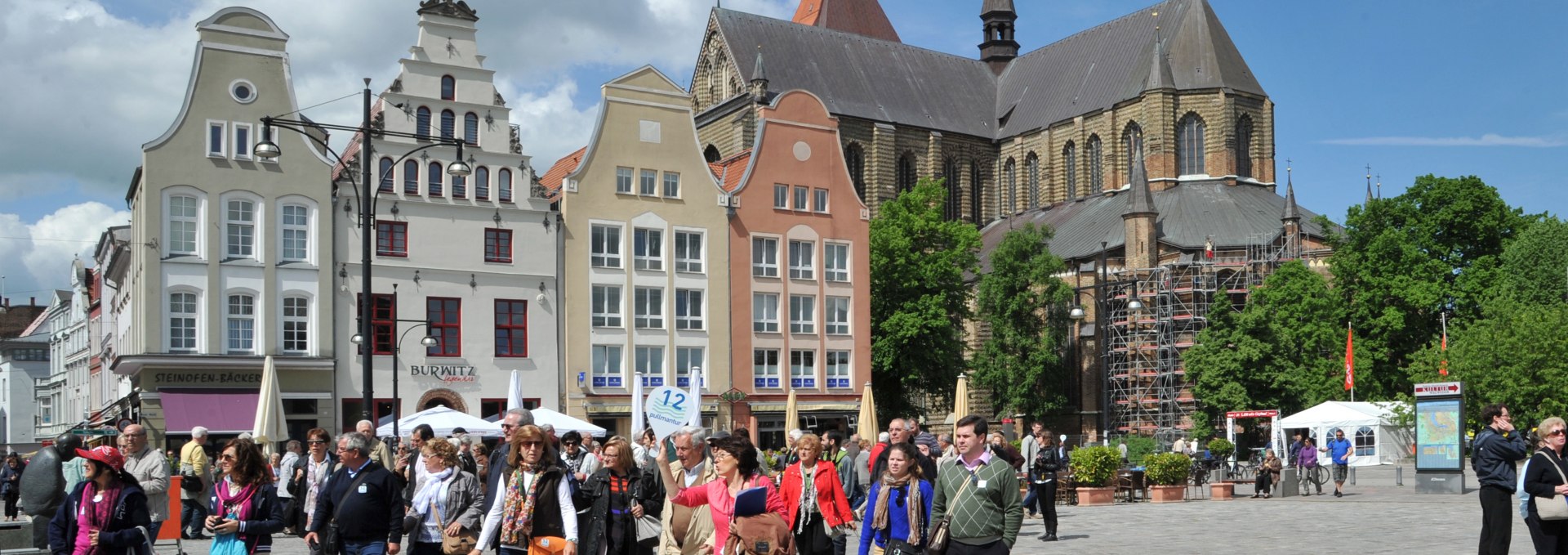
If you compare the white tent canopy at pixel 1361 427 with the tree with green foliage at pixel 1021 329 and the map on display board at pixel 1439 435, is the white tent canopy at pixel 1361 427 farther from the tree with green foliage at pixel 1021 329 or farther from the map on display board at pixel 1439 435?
the tree with green foliage at pixel 1021 329

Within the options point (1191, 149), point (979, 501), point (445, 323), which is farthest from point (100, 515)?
point (1191, 149)

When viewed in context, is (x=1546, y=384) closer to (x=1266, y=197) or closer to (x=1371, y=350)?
(x=1371, y=350)

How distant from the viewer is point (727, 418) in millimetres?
41625

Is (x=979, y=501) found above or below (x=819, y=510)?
above

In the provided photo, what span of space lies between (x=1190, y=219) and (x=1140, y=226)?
274 cm

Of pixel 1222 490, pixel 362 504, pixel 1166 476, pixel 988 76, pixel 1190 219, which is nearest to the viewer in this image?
pixel 362 504

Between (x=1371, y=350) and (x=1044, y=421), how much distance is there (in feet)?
43.6

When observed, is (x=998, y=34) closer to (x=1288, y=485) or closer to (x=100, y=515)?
(x=1288, y=485)

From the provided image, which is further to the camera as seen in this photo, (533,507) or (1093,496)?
(1093,496)

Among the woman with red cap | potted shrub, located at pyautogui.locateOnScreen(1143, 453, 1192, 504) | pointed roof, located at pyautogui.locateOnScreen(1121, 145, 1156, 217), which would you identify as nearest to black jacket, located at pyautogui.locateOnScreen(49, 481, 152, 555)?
the woman with red cap

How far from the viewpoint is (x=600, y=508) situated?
1009cm

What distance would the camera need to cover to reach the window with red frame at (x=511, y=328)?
128 feet

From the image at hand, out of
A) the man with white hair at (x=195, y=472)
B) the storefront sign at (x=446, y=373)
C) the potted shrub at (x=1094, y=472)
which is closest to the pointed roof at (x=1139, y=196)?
the storefront sign at (x=446, y=373)

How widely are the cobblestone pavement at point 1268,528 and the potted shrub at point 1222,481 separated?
135cm
